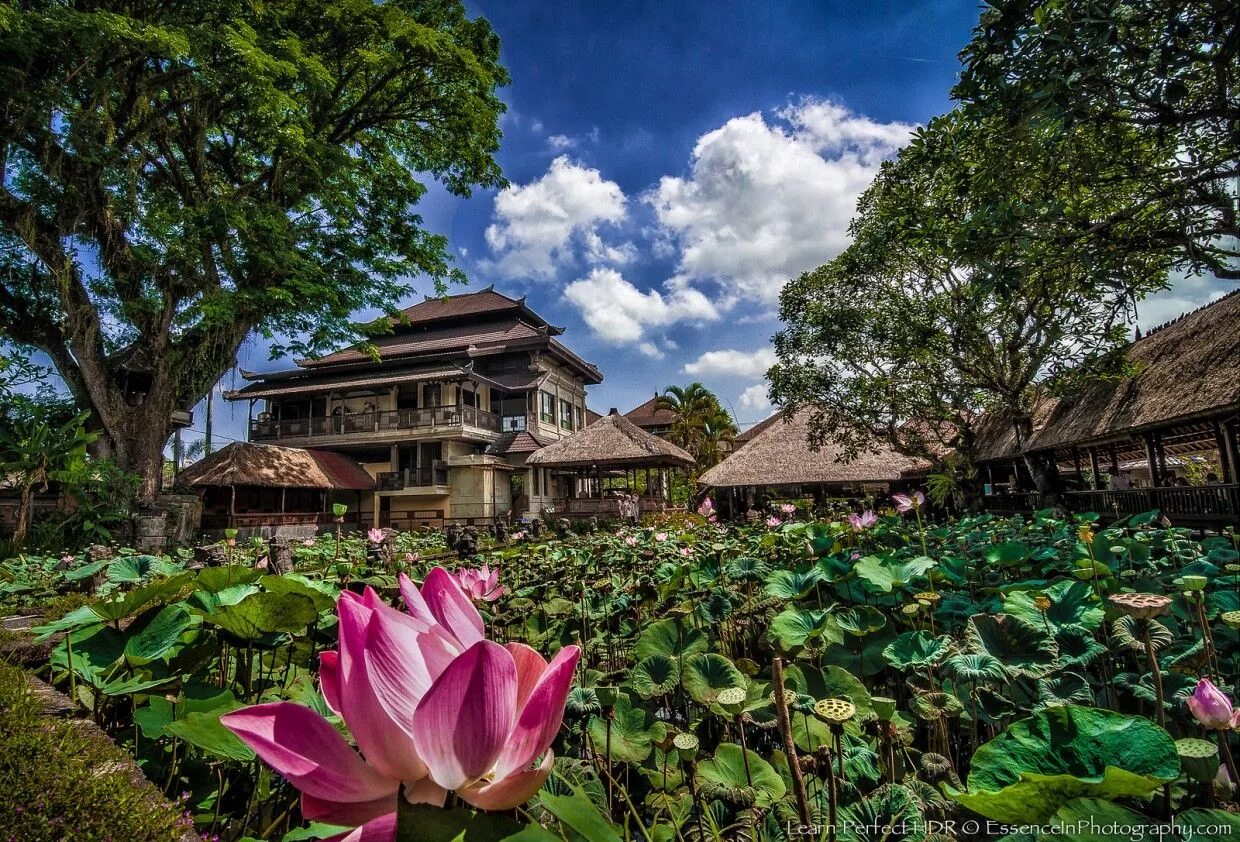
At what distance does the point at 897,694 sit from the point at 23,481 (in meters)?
13.6

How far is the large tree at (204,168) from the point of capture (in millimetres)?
9375

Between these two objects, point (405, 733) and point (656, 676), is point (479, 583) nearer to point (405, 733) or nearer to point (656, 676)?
point (656, 676)

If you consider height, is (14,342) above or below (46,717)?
above

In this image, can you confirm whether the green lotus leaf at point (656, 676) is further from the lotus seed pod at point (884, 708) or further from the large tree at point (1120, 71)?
the large tree at point (1120, 71)

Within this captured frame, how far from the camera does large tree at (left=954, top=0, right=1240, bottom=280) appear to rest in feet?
11.8

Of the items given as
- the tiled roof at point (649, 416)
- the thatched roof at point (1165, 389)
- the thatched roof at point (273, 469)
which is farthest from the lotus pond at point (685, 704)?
the tiled roof at point (649, 416)

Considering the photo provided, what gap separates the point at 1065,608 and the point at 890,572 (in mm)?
615

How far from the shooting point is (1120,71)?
13.9 ft

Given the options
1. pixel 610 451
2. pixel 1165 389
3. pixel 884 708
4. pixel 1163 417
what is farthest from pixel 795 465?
pixel 884 708

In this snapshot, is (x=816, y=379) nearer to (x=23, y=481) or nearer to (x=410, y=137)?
(x=410, y=137)

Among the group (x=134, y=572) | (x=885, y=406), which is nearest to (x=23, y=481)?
(x=134, y=572)

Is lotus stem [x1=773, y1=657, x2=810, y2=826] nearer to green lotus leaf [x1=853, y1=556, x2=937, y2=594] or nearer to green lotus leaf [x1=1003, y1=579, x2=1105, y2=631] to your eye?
green lotus leaf [x1=1003, y1=579, x2=1105, y2=631]

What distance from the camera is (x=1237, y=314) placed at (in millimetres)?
9719

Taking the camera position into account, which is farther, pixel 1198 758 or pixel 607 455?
pixel 607 455
